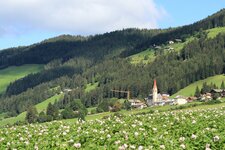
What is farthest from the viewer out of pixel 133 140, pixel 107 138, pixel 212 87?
pixel 212 87

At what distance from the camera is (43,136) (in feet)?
59.0

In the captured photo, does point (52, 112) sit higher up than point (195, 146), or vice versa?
point (195, 146)

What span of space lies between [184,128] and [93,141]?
3904mm

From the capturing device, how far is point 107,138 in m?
15.2

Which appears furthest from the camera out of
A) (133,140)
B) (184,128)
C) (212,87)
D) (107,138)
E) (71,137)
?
(212,87)

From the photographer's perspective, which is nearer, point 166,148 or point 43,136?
point 166,148

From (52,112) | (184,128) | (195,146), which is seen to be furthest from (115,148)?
(52,112)

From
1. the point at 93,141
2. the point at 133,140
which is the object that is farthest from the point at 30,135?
the point at 133,140

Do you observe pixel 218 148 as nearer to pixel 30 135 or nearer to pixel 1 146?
pixel 1 146

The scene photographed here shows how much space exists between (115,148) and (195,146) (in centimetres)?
211

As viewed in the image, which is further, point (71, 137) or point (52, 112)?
point (52, 112)

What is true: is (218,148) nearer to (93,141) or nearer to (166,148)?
(166,148)

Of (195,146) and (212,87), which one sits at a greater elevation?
(195,146)

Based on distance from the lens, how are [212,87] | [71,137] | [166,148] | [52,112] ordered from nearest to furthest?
[166,148]
[71,137]
[52,112]
[212,87]
